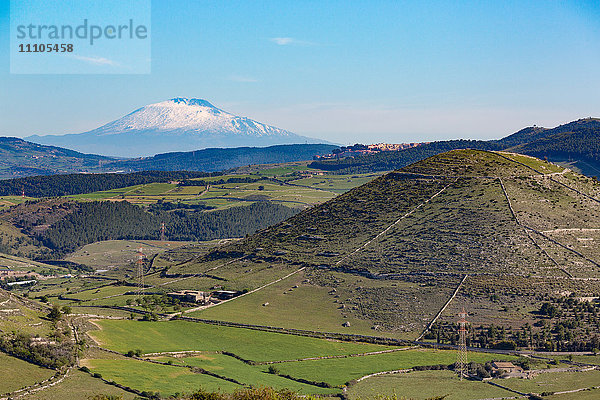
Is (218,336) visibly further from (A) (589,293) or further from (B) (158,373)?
(A) (589,293)

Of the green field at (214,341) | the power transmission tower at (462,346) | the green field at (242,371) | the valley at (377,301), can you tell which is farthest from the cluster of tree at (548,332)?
the green field at (242,371)

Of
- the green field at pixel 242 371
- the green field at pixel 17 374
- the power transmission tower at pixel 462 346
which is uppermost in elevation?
the green field at pixel 17 374

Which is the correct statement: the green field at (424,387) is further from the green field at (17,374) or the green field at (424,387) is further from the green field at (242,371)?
the green field at (17,374)

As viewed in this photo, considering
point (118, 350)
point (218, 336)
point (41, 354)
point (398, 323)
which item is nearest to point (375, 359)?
point (398, 323)

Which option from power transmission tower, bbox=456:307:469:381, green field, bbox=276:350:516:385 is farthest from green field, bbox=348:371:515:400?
green field, bbox=276:350:516:385

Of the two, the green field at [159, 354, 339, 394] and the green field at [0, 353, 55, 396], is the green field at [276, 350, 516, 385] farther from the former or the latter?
the green field at [0, 353, 55, 396]
